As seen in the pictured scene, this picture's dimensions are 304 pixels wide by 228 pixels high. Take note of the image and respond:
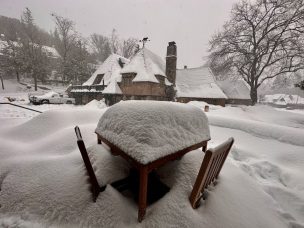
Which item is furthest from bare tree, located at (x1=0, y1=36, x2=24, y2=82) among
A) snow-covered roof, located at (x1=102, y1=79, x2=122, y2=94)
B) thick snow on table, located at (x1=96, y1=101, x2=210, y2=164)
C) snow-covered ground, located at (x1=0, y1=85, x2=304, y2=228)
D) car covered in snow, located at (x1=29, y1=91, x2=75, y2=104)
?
thick snow on table, located at (x1=96, y1=101, x2=210, y2=164)

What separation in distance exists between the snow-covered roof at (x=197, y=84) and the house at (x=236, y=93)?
4.31m

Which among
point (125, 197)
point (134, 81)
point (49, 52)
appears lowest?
point (125, 197)

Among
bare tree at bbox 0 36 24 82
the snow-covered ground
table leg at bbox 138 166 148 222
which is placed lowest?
the snow-covered ground

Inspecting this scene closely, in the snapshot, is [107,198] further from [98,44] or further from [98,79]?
[98,44]

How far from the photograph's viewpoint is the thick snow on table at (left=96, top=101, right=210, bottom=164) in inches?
69.3

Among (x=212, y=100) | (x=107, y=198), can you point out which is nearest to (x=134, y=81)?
(x=212, y=100)

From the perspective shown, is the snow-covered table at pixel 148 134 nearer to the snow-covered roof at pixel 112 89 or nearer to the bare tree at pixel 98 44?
the snow-covered roof at pixel 112 89

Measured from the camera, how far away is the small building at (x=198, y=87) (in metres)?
21.1

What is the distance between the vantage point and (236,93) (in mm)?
25109

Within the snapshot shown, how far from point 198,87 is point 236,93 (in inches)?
292

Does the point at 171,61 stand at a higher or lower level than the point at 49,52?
lower

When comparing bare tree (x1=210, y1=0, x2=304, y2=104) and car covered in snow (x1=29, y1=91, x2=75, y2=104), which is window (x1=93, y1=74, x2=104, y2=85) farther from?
bare tree (x1=210, y1=0, x2=304, y2=104)

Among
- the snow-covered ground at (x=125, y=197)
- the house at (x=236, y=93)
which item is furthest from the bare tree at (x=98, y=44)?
the snow-covered ground at (x=125, y=197)

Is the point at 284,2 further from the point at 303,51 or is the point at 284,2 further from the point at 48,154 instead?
the point at 48,154
